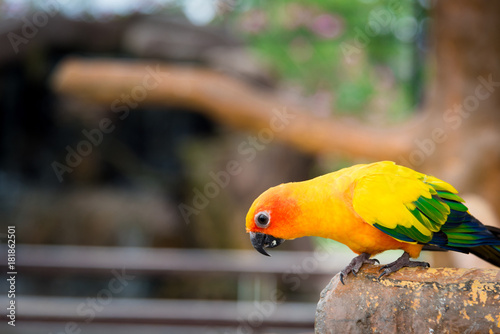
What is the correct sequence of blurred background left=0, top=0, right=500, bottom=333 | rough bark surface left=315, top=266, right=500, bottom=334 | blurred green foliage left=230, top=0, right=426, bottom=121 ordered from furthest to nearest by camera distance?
→ blurred green foliage left=230, top=0, right=426, bottom=121 < blurred background left=0, top=0, right=500, bottom=333 < rough bark surface left=315, top=266, right=500, bottom=334

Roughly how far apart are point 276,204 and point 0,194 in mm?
5389

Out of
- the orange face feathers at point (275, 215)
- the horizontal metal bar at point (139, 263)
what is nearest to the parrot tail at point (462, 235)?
the orange face feathers at point (275, 215)

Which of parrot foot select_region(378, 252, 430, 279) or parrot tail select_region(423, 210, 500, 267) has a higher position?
parrot tail select_region(423, 210, 500, 267)

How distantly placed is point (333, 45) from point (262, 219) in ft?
16.8

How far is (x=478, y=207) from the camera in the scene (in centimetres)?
279

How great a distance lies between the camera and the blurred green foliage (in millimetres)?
5473

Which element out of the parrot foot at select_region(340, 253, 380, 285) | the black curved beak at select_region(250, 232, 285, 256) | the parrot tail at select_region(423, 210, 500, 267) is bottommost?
the parrot foot at select_region(340, 253, 380, 285)

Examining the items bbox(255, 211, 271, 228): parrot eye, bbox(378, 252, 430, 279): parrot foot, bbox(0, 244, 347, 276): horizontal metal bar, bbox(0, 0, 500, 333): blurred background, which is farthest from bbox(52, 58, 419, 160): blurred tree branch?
Answer: bbox(255, 211, 271, 228): parrot eye

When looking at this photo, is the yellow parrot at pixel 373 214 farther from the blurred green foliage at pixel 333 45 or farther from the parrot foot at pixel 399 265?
the blurred green foliage at pixel 333 45

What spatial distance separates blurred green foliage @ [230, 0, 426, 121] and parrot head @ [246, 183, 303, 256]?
407 centimetres

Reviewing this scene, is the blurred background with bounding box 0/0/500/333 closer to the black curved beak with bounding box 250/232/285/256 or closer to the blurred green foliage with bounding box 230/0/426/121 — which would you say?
the blurred green foliage with bounding box 230/0/426/121

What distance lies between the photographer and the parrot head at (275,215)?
4.13 feet

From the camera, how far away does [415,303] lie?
1.25m

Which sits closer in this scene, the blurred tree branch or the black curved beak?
the black curved beak
